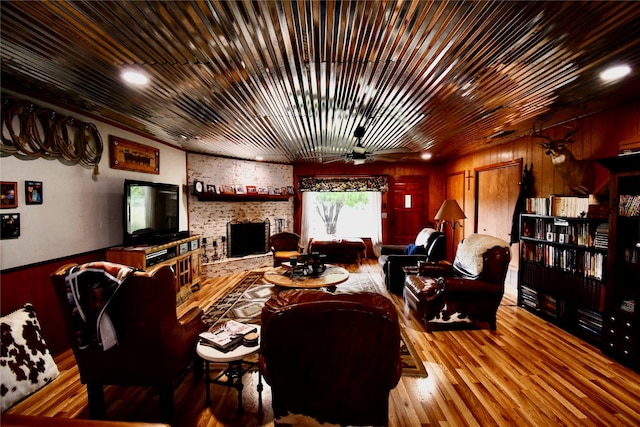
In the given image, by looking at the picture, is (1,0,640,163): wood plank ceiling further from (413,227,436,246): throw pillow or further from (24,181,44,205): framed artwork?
(413,227,436,246): throw pillow

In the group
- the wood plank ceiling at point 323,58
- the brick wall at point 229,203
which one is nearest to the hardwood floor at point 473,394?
the wood plank ceiling at point 323,58

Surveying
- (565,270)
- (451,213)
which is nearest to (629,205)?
(565,270)

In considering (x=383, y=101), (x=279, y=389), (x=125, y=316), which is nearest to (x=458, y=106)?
(x=383, y=101)

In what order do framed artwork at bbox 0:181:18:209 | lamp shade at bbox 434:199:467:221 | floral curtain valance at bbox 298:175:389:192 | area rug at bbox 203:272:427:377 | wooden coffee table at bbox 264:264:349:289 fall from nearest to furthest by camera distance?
framed artwork at bbox 0:181:18:209 → area rug at bbox 203:272:427:377 → wooden coffee table at bbox 264:264:349:289 → lamp shade at bbox 434:199:467:221 → floral curtain valance at bbox 298:175:389:192

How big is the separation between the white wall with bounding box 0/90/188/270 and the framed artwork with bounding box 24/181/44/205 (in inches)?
1.2

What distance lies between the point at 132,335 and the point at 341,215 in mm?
6352

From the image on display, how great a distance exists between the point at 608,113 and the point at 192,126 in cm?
504

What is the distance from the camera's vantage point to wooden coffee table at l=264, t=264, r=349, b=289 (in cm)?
341

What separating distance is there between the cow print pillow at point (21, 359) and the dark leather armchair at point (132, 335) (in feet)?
0.93

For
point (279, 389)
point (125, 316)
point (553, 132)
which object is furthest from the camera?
point (553, 132)

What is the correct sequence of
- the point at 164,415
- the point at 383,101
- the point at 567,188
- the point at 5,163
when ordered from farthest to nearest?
the point at 567,188
the point at 383,101
the point at 5,163
the point at 164,415

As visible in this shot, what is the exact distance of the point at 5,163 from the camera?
97.4 inches

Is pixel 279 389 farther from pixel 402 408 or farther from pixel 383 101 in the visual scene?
pixel 383 101

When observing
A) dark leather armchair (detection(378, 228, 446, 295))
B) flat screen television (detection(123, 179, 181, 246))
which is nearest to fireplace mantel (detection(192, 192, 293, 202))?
flat screen television (detection(123, 179, 181, 246))
